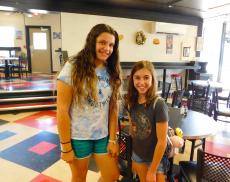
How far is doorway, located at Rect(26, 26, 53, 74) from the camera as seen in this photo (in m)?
9.69

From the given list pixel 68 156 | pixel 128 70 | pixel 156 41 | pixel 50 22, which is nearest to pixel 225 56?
pixel 156 41

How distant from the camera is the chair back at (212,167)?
1237mm

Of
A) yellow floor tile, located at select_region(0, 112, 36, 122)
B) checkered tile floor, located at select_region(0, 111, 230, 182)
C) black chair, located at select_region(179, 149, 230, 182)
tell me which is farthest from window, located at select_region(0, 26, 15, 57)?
black chair, located at select_region(179, 149, 230, 182)

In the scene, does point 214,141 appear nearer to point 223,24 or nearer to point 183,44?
point 183,44

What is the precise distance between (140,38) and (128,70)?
1253mm

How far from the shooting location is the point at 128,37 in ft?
22.3

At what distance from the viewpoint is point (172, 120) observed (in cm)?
220

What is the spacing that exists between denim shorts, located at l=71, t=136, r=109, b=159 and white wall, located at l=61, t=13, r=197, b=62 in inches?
194

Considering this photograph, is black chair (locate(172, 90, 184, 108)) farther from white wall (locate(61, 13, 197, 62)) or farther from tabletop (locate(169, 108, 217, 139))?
white wall (locate(61, 13, 197, 62))

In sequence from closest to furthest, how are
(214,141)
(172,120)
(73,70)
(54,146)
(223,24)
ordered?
(73,70)
(172,120)
(54,146)
(214,141)
(223,24)

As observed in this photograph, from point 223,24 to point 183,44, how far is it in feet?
6.47

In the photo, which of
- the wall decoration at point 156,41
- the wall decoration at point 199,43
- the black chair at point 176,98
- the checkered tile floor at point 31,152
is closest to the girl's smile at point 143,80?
the checkered tile floor at point 31,152

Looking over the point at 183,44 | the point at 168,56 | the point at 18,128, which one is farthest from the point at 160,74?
the point at 18,128

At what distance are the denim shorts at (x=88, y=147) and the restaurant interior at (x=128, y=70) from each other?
0.18 m
